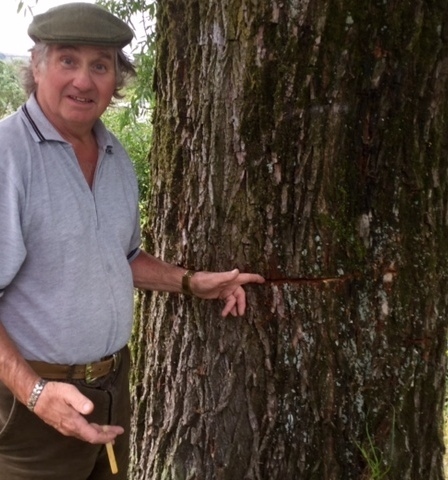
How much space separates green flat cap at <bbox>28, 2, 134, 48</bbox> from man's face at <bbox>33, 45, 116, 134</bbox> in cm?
5

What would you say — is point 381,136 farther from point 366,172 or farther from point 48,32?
point 48,32

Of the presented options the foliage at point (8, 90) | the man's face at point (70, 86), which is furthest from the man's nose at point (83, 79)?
the foliage at point (8, 90)

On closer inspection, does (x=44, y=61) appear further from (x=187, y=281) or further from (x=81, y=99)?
(x=187, y=281)

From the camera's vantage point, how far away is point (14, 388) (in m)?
2.21

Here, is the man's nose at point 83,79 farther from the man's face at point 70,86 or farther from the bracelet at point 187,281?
the bracelet at point 187,281

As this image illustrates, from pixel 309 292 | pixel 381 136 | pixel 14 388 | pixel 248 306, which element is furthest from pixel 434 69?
pixel 14 388

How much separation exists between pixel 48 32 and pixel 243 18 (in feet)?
2.10

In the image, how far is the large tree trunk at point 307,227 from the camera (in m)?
2.45

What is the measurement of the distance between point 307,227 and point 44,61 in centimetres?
104

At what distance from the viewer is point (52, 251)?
7.61 ft

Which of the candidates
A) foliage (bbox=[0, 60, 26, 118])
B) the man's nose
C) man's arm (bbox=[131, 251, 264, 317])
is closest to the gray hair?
the man's nose

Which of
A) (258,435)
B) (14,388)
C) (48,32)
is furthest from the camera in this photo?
(258,435)

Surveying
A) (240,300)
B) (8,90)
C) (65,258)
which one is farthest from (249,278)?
(8,90)

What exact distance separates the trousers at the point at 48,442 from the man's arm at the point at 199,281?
1.08 ft
